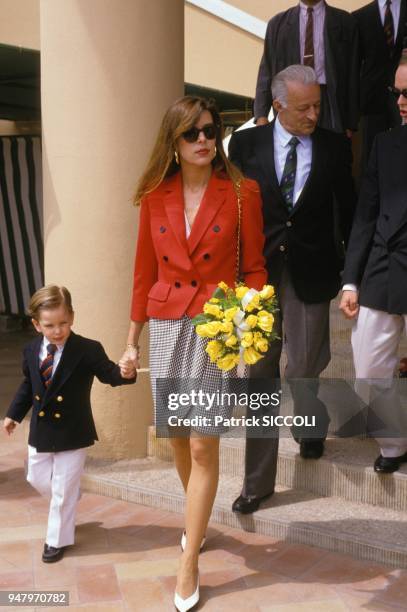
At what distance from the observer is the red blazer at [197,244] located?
135 inches

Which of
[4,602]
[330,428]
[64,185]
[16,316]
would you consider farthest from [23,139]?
[4,602]

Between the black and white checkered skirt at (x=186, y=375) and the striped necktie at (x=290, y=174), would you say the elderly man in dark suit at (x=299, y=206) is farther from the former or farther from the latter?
the black and white checkered skirt at (x=186, y=375)

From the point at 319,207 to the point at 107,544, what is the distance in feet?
6.19

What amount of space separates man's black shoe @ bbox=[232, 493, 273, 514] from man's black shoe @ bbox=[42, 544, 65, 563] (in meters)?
0.86

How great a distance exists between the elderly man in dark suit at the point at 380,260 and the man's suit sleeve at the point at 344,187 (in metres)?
0.17

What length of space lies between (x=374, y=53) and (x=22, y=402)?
294 centimetres

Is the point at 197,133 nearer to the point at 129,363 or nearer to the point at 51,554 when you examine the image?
the point at 129,363

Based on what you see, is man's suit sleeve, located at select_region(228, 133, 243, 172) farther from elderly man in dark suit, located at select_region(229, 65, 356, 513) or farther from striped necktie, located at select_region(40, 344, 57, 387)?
striped necktie, located at select_region(40, 344, 57, 387)

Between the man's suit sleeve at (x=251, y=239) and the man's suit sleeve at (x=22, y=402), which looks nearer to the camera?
the man's suit sleeve at (x=251, y=239)

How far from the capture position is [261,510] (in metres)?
4.25

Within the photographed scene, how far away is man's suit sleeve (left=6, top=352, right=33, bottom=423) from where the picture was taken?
4000 millimetres

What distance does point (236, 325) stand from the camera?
312 centimetres

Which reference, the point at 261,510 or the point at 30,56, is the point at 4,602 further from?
the point at 30,56

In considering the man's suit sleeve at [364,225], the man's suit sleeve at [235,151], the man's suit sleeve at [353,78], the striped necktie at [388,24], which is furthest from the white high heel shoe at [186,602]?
the striped necktie at [388,24]
